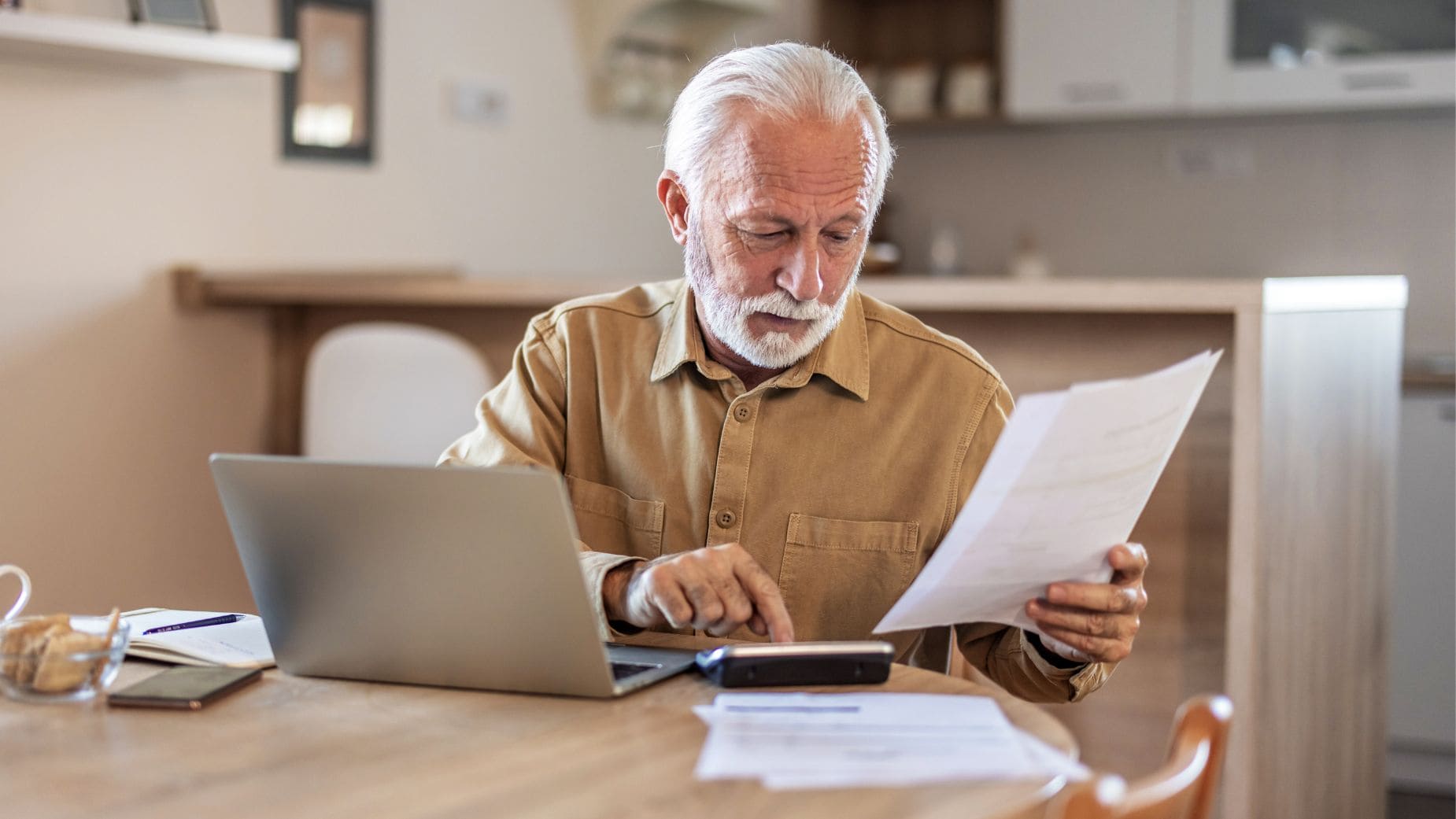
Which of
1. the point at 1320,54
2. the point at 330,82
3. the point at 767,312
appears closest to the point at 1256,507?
the point at 767,312

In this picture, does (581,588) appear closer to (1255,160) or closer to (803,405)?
(803,405)

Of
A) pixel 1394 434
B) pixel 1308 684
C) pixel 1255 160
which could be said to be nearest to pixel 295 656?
pixel 1308 684

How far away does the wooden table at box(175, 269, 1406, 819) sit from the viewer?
2078 millimetres

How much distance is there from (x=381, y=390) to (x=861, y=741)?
207 cm

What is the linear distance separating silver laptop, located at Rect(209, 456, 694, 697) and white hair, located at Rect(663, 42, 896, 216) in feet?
1.88

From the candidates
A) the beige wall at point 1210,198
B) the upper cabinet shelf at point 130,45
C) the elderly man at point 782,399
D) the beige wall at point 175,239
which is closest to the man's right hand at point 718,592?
the elderly man at point 782,399

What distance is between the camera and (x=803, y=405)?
1503mm

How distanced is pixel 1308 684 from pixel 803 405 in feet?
3.83

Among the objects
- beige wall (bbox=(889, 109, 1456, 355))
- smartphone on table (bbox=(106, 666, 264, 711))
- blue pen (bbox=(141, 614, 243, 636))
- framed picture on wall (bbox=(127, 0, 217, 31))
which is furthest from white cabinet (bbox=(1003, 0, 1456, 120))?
smartphone on table (bbox=(106, 666, 264, 711))

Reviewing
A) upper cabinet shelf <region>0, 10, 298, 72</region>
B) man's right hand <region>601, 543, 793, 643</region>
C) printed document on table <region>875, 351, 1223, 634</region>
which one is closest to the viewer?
printed document on table <region>875, 351, 1223, 634</region>

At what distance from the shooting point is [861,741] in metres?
0.97

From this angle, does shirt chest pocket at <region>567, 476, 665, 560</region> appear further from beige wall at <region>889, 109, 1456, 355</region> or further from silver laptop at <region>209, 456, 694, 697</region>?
beige wall at <region>889, 109, 1456, 355</region>

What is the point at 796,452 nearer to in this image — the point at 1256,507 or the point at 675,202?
the point at 675,202

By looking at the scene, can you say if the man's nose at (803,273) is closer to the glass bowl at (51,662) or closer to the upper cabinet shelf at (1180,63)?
the glass bowl at (51,662)
